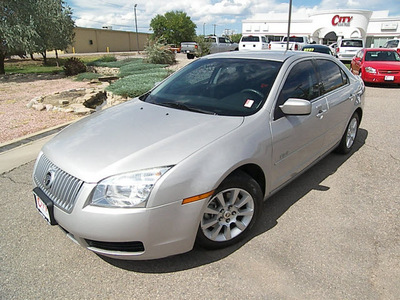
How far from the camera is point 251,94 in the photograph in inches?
118

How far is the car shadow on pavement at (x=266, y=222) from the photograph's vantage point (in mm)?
2451

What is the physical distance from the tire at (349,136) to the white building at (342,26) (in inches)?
1886

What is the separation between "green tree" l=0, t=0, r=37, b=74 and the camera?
47.7ft

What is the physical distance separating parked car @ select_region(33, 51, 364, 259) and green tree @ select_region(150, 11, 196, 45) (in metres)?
66.5

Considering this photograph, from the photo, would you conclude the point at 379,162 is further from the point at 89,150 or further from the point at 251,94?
the point at 89,150

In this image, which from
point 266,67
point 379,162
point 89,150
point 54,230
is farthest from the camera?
point 379,162

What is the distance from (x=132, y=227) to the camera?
2066mm

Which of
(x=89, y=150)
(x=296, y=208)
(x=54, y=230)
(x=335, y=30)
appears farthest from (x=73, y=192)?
(x=335, y=30)

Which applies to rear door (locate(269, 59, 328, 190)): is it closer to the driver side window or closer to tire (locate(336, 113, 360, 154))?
the driver side window

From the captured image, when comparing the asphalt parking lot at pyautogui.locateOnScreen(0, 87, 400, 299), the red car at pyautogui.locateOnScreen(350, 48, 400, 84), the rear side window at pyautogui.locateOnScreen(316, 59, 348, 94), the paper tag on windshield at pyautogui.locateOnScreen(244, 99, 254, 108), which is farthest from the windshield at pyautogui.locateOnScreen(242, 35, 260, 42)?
the paper tag on windshield at pyautogui.locateOnScreen(244, 99, 254, 108)

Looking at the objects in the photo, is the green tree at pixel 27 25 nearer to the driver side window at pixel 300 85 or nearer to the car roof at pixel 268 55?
the car roof at pixel 268 55

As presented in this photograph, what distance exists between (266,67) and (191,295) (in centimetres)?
230

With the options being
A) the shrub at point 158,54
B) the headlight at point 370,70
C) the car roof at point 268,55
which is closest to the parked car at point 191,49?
the shrub at point 158,54

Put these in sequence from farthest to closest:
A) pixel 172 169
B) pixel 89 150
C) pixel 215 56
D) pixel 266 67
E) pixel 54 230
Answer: pixel 215 56, pixel 266 67, pixel 54 230, pixel 89 150, pixel 172 169
